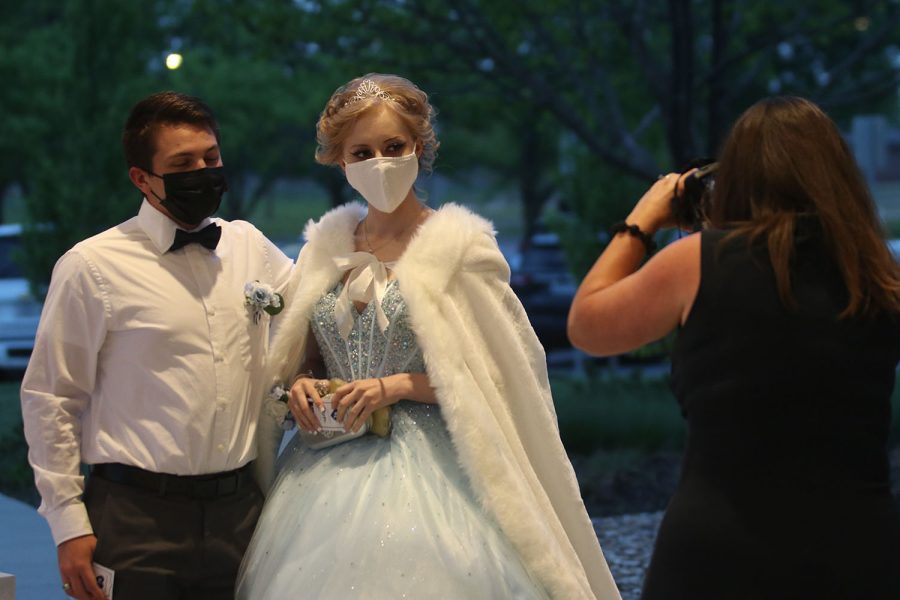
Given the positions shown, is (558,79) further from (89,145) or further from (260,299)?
(260,299)

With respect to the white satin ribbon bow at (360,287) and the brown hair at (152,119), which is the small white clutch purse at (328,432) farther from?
the brown hair at (152,119)

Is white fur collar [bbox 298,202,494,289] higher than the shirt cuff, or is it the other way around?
white fur collar [bbox 298,202,494,289]

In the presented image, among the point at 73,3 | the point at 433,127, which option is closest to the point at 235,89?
the point at 73,3

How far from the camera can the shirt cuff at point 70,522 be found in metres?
3.22

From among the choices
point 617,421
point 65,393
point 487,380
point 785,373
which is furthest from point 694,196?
point 617,421

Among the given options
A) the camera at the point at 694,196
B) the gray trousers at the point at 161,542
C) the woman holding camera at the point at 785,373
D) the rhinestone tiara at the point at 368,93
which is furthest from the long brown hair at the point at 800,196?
the gray trousers at the point at 161,542

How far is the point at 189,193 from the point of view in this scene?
3.37 meters

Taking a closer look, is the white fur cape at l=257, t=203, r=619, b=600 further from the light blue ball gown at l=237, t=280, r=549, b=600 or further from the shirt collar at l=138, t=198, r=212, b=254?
the shirt collar at l=138, t=198, r=212, b=254

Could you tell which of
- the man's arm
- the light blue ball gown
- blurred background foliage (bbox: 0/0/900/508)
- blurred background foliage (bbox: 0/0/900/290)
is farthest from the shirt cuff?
blurred background foliage (bbox: 0/0/900/290)

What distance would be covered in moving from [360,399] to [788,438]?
1.28 m

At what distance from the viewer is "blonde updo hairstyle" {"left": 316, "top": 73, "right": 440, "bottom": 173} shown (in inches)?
141

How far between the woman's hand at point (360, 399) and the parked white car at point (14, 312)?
6398 mm

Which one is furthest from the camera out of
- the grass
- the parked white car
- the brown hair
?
the parked white car

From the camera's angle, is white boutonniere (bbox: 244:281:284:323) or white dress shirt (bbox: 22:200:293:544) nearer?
white dress shirt (bbox: 22:200:293:544)
